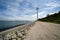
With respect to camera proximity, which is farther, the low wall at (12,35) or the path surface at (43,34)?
the path surface at (43,34)

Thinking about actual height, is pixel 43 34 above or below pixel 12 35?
below

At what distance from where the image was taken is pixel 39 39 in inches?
219

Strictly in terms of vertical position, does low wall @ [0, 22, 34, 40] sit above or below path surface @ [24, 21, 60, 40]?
above

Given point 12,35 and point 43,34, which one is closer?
point 12,35

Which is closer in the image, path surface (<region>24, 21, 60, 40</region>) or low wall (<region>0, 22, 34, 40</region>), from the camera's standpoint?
low wall (<region>0, 22, 34, 40</region>)

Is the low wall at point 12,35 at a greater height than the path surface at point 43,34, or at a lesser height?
greater

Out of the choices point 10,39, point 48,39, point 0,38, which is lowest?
point 48,39

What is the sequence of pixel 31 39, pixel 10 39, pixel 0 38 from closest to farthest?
pixel 0 38
pixel 10 39
pixel 31 39

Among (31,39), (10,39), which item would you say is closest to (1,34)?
(10,39)

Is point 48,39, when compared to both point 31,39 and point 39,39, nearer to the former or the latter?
point 39,39

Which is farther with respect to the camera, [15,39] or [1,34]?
[15,39]

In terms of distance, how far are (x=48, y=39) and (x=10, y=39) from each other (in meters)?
2.63

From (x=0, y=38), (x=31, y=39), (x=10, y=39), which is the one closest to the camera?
(x=0, y=38)

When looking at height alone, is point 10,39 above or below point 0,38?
below
